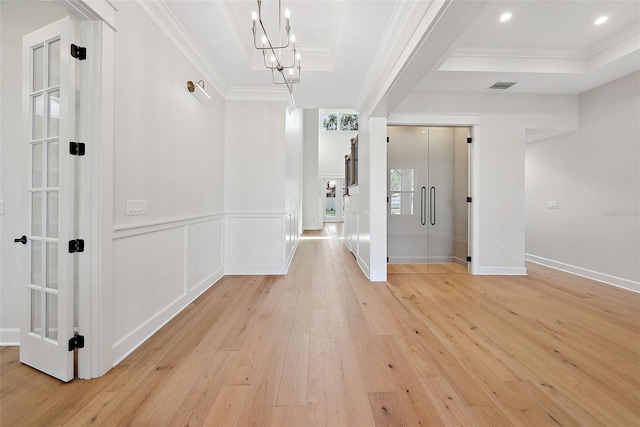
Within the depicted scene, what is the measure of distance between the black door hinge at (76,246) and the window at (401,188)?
392 centimetres

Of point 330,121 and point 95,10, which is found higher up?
point 330,121

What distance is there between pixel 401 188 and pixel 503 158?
1.53 meters

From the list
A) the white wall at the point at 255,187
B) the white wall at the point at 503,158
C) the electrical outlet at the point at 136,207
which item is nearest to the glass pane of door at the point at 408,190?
the white wall at the point at 503,158

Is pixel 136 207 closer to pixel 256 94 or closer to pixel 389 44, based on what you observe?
pixel 256 94

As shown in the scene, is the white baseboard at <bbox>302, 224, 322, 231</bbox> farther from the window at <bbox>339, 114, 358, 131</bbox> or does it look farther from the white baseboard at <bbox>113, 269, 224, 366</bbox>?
the white baseboard at <bbox>113, 269, 224, 366</bbox>

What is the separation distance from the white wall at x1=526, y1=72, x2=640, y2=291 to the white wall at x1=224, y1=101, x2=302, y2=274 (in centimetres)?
438

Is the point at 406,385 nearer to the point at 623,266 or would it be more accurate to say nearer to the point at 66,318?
the point at 66,318

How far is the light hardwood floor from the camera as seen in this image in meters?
1.31

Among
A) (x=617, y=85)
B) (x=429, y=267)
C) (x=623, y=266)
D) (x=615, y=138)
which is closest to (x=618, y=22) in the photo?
(x=617, y=85)

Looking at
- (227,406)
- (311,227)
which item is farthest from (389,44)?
(311,227)

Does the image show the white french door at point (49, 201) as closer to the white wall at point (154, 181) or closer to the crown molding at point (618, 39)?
the white wall at point (154, 181)

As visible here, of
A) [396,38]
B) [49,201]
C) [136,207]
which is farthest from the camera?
[396,38]

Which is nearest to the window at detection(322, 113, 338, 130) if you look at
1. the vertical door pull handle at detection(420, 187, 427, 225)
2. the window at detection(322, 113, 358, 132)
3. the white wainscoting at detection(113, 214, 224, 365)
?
the window at detection(322, 113, 358, 132)

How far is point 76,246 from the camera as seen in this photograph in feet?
5.04
